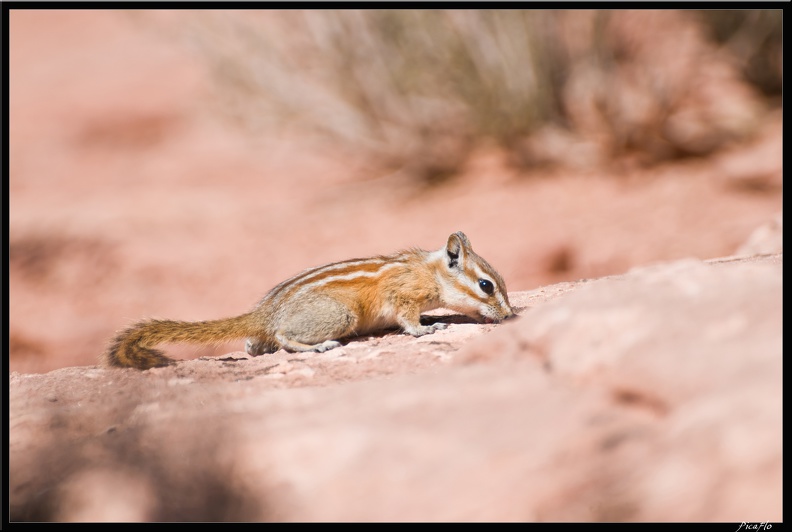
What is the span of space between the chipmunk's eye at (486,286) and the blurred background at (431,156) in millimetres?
5484

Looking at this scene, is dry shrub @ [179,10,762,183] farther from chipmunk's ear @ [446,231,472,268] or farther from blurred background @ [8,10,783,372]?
chipmunk's ear @ [446,231,472,268]

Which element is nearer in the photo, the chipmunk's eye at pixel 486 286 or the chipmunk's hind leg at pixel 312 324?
the chipmunk's hind leg at pixel 312 324

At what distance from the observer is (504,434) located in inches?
114

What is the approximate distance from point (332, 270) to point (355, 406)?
Result: 7.92ft

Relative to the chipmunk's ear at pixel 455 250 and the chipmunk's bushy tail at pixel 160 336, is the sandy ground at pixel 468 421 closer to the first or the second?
the chipmunk's bushy tail at pixel 160 336

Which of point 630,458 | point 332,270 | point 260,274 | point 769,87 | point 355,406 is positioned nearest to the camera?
point 630,458

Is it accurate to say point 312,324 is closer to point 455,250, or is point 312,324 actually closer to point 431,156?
point 455,250

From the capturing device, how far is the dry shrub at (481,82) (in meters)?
13.7

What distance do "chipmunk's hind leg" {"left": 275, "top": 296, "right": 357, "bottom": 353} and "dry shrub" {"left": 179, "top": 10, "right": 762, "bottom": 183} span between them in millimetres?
9074

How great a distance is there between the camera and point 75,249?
13.4m

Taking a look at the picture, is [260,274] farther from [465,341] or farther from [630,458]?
[630,458]

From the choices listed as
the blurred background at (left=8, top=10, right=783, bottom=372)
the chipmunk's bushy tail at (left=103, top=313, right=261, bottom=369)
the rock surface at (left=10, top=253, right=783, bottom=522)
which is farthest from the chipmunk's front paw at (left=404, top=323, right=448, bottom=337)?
the blurred background at (left=8, top=10, right=783, bottom=372)
